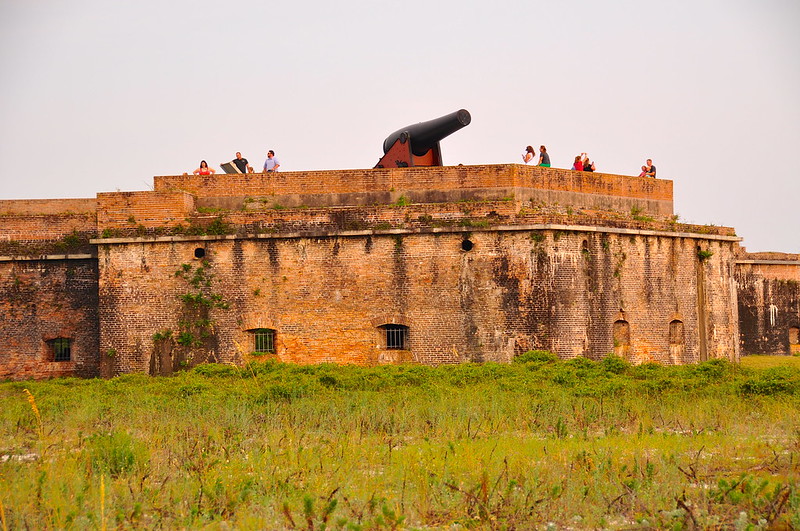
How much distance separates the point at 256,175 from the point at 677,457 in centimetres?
1283

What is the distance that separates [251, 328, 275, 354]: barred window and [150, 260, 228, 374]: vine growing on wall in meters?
0.84

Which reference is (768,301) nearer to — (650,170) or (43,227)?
(650,170)

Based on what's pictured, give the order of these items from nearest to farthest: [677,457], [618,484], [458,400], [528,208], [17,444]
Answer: [618,484] → [677,457] → [17,444] → [458,400] → [528,208]

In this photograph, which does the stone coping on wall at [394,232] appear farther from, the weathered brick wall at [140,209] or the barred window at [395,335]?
the barred window at [395,335]

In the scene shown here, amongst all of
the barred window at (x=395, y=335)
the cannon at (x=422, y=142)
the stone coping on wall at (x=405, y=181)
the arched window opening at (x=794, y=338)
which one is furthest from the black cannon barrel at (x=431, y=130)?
the arched window opening at (x=794, y=338)

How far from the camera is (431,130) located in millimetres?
20375

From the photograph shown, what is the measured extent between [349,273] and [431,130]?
3.83 metres

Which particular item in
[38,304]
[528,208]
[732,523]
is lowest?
[732,523]

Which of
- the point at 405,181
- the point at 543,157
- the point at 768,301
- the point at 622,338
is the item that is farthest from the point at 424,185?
the point at 768,301

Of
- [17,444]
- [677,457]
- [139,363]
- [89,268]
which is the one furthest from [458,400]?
[89,268]

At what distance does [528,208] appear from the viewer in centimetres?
1873

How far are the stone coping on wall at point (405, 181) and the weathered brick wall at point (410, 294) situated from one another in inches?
48.7

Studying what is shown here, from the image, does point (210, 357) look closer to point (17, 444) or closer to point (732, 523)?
point (17, 444)

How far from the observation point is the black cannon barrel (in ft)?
65.6
